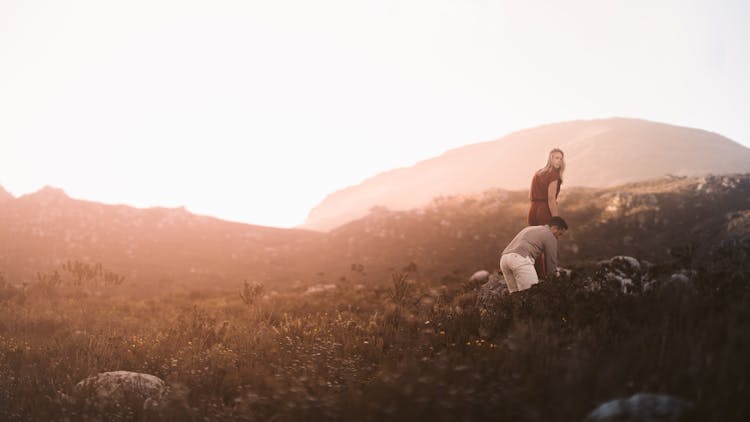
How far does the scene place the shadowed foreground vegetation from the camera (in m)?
2.25

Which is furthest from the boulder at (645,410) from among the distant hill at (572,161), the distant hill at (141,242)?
the distant hill at (572,161)

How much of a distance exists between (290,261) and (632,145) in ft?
245

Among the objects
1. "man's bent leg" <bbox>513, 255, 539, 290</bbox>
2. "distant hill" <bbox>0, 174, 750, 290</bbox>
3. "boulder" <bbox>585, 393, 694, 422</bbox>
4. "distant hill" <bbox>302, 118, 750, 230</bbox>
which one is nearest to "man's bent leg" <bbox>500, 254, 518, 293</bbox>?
"man's bent leg" <bbox>513, 255, 539, 290</bbox>

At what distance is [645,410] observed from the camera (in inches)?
73.8

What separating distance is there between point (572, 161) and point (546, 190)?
77.9 metres

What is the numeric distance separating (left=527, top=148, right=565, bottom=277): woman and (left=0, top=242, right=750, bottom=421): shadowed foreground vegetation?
189cm

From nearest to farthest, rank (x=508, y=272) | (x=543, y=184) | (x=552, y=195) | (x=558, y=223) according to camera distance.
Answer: (x=558, y=223)
(x=508, y=272)
(x=552, y=195)
(x=543, y=184)

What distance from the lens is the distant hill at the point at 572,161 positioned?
68.8 metres

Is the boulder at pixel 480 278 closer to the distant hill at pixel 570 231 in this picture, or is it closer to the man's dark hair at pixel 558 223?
the distant hill at pixel 570 231

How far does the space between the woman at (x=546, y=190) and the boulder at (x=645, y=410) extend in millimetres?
5265

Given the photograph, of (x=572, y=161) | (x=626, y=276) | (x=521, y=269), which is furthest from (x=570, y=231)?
(x=572, y=161)

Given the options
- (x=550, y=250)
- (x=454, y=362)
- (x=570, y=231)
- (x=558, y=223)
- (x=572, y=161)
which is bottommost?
(x=570, y=231)

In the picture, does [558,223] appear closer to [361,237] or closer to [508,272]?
[508,272]

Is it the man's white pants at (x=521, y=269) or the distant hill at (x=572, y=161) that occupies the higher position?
the distant hill at (x=572, y=161)
